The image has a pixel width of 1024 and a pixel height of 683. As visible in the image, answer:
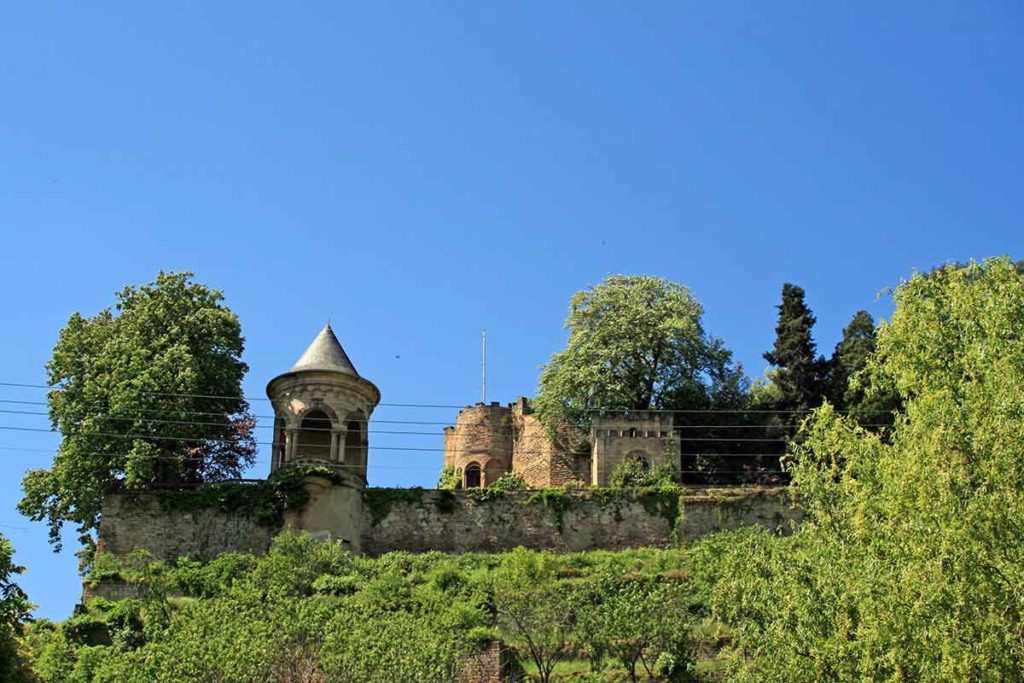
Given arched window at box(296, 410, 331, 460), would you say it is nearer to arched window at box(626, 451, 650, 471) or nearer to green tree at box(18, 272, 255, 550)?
green tree at box(18, 272, 255, 550)

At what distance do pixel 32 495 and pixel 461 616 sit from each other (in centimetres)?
1667

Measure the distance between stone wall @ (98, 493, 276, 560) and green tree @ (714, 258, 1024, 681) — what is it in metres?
17.2

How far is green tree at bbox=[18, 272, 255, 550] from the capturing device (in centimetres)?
4447

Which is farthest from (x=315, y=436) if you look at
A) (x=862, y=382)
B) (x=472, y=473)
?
(x=862, y=382)

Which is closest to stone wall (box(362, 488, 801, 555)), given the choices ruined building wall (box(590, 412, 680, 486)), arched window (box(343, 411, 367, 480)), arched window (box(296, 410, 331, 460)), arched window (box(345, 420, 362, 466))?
arched window (box(343, 411, 367, 480))

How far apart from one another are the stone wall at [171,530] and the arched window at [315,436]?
292 cm

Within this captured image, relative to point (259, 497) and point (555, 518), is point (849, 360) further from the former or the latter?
point (259, 497)

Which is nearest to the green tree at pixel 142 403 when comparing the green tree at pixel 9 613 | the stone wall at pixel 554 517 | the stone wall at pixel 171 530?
the stone wall at pixel 171 530

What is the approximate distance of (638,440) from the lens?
4969 centimetres

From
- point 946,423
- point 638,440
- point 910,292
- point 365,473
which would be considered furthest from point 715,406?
point 946,423

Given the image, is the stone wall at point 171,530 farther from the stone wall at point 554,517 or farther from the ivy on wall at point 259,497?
the stone wall at point 554,517

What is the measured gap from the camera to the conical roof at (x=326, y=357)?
150 ft

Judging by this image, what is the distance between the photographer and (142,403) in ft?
147

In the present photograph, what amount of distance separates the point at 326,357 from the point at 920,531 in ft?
88.0
